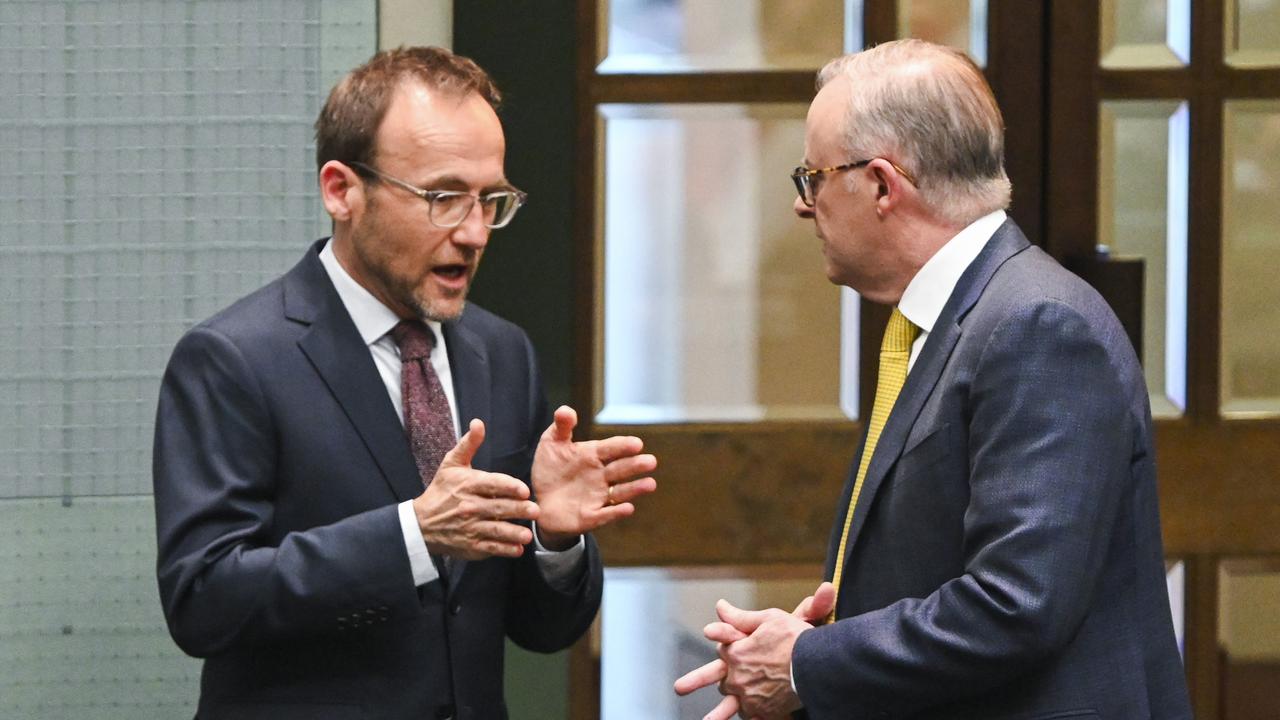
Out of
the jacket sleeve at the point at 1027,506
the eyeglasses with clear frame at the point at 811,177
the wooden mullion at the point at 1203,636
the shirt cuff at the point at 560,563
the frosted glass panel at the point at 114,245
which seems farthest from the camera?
the wooden mullion at the point at 1203,636

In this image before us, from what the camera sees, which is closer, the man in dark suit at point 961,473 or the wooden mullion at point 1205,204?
the man in dark suit at point 961,473

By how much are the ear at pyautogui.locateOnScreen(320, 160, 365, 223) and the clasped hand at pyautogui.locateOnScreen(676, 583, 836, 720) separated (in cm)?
74

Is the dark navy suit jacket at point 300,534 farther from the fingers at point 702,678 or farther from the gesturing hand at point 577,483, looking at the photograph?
the fingers at point 702,678

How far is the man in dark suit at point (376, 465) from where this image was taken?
6.25 ft

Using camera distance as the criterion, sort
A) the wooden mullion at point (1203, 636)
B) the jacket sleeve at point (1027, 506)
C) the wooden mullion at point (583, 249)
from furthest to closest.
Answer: the wooden mullion at point (1203, 636) < the wooden mullion at point (583, 249) < the jacket sleeve at point (1027, 506)

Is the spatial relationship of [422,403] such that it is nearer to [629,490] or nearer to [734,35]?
[629,490]

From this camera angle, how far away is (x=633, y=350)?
2943 mm

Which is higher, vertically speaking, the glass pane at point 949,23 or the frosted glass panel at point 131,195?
the glass pane at point 949,23

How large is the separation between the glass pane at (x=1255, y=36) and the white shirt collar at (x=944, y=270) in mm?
1284

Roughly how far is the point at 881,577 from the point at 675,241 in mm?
1197

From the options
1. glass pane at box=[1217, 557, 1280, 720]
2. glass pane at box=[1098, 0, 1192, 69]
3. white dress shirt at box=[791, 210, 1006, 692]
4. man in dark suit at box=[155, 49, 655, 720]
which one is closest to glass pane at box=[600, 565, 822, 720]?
man in dark suit at box=[155, 49, 655, 720]

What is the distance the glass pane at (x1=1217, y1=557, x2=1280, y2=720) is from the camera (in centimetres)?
→ 301

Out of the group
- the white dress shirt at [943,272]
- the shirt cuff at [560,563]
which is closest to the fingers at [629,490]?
the shirt cuff at [560,563]

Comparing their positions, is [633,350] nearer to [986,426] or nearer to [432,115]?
[432,115]
